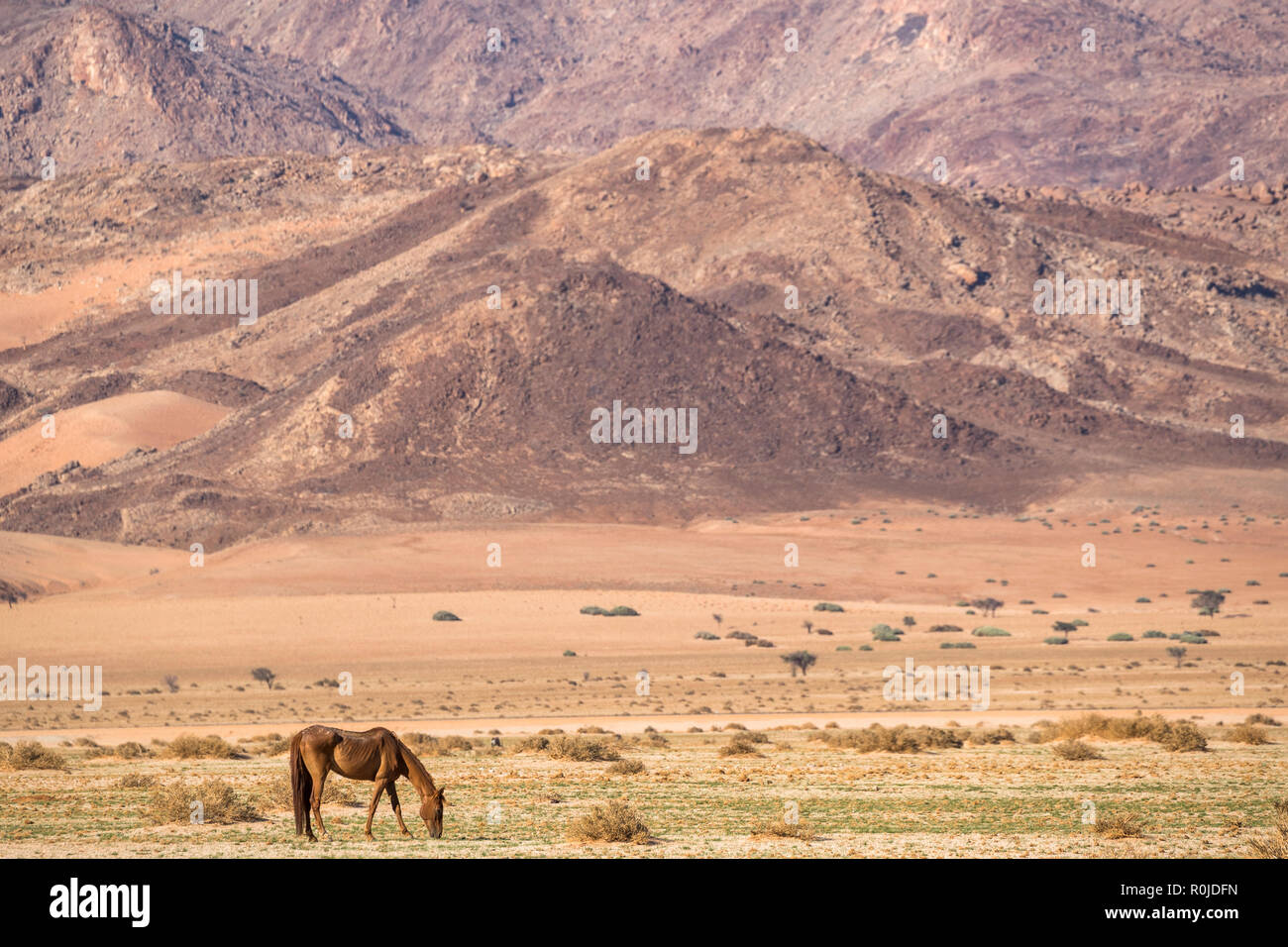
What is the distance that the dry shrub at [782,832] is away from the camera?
16.3m

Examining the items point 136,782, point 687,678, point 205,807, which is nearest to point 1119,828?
point 205,807

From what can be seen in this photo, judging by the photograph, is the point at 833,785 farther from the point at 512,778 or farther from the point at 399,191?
the point at 399,191

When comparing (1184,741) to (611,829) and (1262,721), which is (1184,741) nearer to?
(1262,721)

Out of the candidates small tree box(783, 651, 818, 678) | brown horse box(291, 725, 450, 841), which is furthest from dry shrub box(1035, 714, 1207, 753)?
small tree box(783, 651, 818, 678)

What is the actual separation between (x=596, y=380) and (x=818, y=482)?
14.9 metres

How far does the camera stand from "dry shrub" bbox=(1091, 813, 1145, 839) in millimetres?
16156

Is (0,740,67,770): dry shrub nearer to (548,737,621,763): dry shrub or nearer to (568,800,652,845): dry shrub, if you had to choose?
(548,737,621,763): dry shrub

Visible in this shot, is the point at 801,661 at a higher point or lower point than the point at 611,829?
higher

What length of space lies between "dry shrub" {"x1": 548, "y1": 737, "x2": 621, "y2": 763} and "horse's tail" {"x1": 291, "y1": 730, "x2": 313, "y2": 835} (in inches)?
425

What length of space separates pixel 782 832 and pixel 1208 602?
4882 cm

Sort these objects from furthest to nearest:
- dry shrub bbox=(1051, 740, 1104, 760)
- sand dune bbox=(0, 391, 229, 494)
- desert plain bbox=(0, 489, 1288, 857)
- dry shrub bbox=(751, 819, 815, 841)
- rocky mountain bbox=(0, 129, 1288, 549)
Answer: sand dune bbox=(0, 391, 229, 494), rocky mountain bbox=(0, 129, 1288, 549), dry shrub bbox=(1051, 740, 1104, 760), desert plain bbox=(0, 489, 1288, 857), dry shrub bbox=(751, 819, 815, 841)

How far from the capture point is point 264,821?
1722 centimetres

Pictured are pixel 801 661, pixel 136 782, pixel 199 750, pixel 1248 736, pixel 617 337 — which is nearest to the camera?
pixel 136 782

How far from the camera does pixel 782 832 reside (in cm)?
1641
